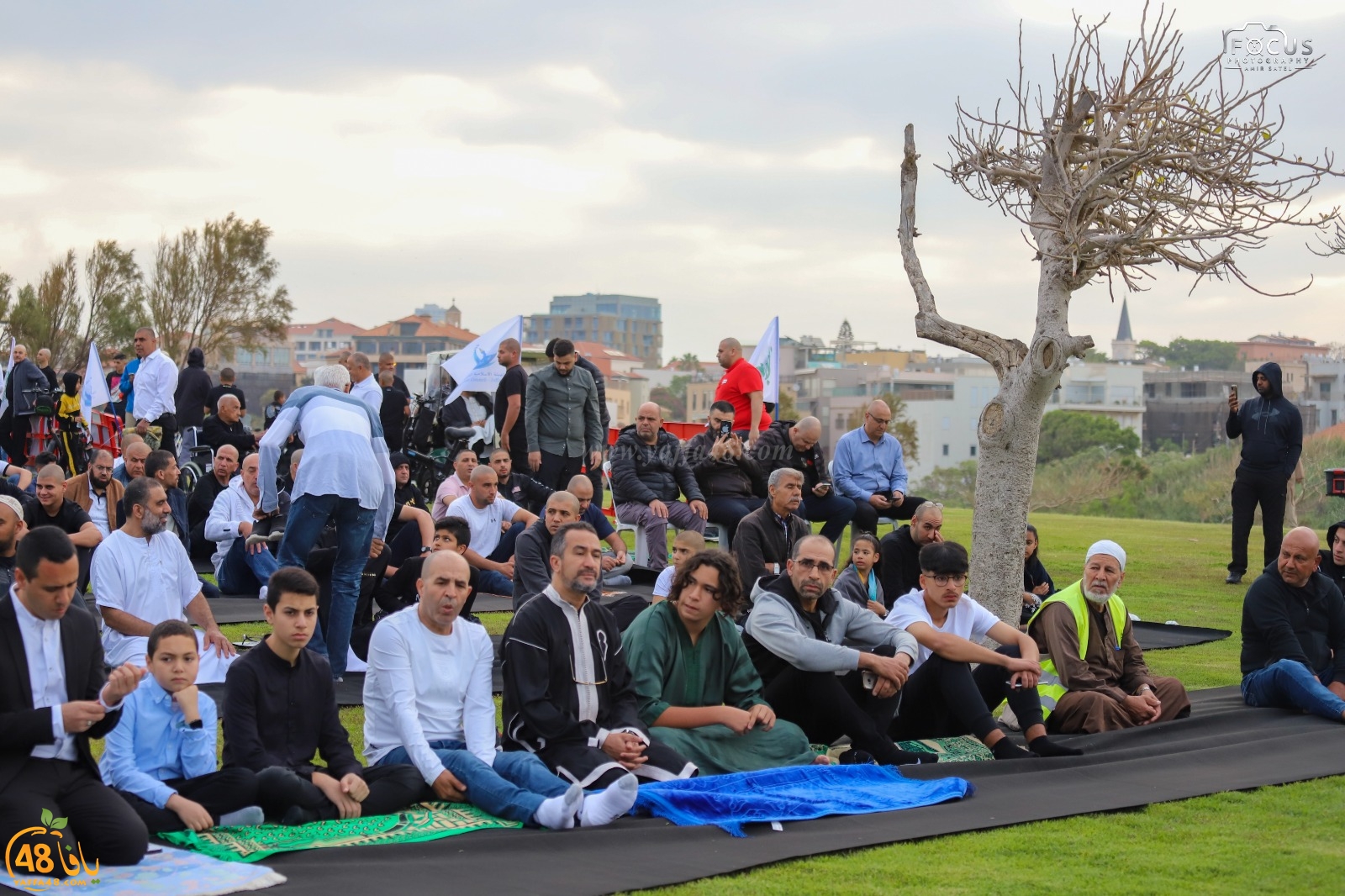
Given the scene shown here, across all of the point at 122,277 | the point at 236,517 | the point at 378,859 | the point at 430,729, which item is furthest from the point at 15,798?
the point at 122,277

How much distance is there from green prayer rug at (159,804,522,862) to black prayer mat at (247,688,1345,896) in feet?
0.29

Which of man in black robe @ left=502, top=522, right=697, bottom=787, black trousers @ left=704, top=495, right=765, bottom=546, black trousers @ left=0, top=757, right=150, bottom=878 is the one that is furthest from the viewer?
black trousers @ left=704, top=495, right=765, bottom=546

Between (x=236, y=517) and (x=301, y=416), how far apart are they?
104 inches

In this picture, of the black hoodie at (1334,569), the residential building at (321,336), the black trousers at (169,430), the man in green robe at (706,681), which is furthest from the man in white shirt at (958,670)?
the residential building at (321,336)

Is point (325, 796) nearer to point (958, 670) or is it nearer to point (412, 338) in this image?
point (958, 670)

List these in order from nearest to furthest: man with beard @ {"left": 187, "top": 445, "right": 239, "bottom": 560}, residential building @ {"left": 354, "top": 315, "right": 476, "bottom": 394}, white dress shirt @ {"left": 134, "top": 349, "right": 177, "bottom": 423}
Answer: man with beard @ {"left": 187, "top": 445, "right": 239, "bottom": 560} → white dress shirt @ {"left": 134, "top": 349, "right": 177, "bottom": 423} → residential building @ {"left": 354, "top": 315, "right": 476, "bottom": 394}

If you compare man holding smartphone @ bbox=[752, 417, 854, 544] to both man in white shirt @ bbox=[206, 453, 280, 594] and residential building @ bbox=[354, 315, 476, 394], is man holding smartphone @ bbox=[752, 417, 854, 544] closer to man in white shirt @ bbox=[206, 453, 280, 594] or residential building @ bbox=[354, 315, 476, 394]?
man in white shirt @ bbox=[206, 453, 280, 594]

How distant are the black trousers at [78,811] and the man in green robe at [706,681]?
2323 mm

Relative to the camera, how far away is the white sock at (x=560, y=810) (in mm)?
5258

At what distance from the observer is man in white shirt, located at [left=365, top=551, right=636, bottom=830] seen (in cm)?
553

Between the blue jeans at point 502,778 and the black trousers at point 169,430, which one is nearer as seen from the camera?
the blue jeans at point 502,778

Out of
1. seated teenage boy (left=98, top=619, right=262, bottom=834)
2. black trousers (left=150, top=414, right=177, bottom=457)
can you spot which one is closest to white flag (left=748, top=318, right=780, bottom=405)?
black trousers (left=150, top=414, right=177, bottom=457)

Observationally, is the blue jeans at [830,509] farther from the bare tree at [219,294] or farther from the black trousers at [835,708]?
the bare tree at [219,294]

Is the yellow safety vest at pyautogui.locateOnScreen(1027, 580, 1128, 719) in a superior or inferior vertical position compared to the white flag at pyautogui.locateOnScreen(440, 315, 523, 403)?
inferior
